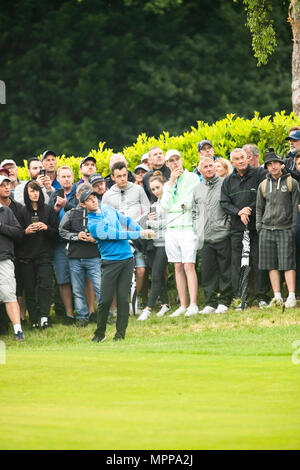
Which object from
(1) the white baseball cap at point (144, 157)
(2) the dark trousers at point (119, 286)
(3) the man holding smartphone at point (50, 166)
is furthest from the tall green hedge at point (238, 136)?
(2) the dark trousers at point (119, 286)

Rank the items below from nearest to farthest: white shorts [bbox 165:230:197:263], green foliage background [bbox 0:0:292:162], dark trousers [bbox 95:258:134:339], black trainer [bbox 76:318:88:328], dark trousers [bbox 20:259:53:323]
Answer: dark trousers [bbox 95:258:134:339]
white shorts [bbox 165:230:197:263]
black trainer [bbox 76:318:88:328]
dark trousers [bbox 20:259:53:323]
green foliage background [bbox 0:0:292:162]

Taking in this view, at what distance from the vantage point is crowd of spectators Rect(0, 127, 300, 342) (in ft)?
46.0

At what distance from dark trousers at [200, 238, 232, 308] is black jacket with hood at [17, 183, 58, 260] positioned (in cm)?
252

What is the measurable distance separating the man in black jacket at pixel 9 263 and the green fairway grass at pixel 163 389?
1.84 feet

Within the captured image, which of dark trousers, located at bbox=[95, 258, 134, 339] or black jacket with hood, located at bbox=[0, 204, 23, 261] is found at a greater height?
black jacket with hood, located at bbox=[0, 204, 23, 261]

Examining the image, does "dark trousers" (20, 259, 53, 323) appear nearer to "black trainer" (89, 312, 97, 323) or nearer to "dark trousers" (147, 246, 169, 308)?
"black trainer" (89, 312, 97, 323)

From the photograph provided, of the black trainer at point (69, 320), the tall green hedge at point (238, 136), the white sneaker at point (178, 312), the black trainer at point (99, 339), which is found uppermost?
the tall green hedge at point (238, 136)

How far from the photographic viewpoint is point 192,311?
14414 millimetres

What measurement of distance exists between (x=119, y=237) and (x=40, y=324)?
3470 millimetres

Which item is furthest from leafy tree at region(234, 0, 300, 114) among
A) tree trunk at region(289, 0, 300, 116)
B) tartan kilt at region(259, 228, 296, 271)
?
tartan kilt at region(259, 228, 296, 271)

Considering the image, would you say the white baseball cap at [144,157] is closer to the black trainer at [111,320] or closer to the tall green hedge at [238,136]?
the tall green hedge at [238,136]

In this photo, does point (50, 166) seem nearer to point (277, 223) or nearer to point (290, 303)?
point (277, 223)

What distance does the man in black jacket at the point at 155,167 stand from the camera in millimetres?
15586

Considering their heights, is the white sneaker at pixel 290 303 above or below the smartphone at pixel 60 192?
below
